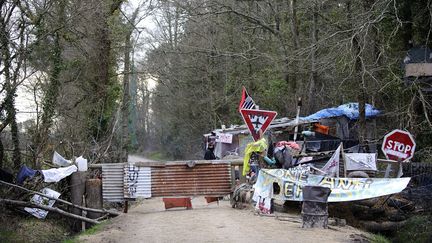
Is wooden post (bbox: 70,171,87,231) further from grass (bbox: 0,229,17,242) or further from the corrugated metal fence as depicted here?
grass (bbox: 0,229,17,242)

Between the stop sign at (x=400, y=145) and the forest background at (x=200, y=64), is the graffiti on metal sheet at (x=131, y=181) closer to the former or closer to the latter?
the forest background at (x=200, y=64)

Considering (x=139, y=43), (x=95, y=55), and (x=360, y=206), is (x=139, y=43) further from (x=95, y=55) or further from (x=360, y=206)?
(x=360, y=206)

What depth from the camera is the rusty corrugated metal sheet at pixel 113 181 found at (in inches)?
755

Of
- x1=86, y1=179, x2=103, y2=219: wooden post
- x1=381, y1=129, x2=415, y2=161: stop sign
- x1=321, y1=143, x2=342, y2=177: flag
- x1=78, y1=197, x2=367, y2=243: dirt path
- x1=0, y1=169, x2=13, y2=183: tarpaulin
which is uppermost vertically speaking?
x1=381, y1=129, x2=415, y2=161: stop sign

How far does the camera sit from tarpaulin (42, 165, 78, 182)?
18547 millimetres

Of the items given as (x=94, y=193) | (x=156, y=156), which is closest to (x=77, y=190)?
(x=94, y=193)

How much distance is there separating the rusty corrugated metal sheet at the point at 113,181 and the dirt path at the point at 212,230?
164 centimetres

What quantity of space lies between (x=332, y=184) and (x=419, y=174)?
14.1 ft

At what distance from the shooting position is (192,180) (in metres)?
19.2

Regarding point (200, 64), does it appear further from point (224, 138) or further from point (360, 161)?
point (360, 161)

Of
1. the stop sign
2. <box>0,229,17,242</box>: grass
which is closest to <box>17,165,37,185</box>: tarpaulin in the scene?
<box>0,229,17,242</box>: grass

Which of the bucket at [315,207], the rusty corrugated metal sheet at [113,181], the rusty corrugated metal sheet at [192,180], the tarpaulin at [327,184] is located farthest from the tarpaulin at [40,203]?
the bucket at [315,207]

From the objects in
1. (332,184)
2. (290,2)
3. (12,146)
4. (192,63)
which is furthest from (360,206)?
(192,63)

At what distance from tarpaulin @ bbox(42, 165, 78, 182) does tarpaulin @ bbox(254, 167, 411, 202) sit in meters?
5.98
